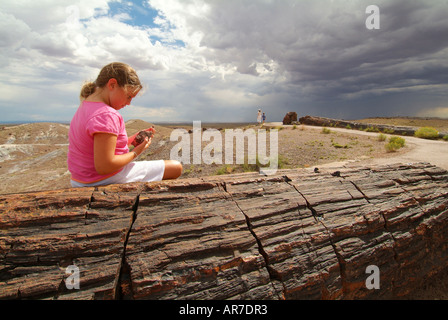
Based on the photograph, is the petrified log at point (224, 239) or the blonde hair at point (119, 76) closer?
the petrified log at point (224, 239)

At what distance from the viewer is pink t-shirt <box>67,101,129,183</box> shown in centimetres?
234

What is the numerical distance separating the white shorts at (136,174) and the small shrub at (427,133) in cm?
2174

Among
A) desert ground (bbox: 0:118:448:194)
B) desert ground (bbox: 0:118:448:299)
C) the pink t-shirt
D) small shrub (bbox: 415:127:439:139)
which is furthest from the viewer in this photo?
small shrub (bbox: 415:127:439:139)

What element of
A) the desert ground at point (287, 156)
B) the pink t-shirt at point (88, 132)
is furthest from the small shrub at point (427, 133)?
the pink t-shirt at point (88, 132)

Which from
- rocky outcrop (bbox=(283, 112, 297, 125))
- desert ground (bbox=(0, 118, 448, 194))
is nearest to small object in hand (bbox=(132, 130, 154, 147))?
desert ground (bbox=(0, 118, 448, 194))

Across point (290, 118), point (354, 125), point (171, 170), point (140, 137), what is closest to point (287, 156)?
point (171, 170)

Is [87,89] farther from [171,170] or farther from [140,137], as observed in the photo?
[171,170]

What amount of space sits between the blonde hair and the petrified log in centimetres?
119

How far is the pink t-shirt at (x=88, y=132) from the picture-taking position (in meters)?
2.34

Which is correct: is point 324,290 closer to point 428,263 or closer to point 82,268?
point 428,263

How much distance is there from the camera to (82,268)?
2021 millimetres

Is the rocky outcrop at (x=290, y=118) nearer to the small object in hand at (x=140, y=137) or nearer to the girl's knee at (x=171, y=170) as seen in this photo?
the girl's knee at (x=171, y=170)

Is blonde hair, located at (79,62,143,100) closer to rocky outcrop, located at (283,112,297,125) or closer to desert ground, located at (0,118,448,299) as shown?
desert ground, located at (0,118,448,299)
